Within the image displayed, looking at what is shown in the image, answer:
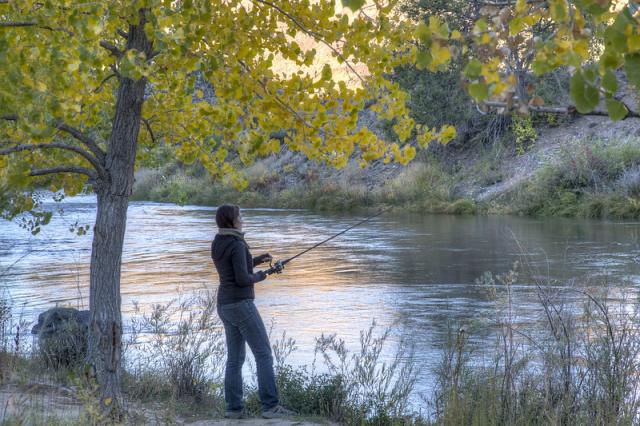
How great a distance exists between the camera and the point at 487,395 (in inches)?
255

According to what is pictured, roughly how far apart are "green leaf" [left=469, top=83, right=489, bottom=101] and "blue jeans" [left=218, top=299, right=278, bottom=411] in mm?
4887

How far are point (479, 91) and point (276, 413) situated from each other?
5.21 meters

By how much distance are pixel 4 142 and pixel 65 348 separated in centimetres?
331

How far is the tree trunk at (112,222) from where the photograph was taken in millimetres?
6734

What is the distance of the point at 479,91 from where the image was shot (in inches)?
112

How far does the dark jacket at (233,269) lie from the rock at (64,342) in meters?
2.22

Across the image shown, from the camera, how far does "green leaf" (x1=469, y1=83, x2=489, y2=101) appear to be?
2.83 metres

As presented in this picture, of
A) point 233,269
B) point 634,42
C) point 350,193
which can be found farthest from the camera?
point 350,193

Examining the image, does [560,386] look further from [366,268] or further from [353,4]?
Answer: [366,268]

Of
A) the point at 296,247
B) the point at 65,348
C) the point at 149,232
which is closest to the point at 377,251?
the point at 296,247

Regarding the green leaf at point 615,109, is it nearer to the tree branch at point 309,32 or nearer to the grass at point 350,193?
the tree branch at point 309,32

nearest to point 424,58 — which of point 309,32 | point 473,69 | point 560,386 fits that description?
point 473,69

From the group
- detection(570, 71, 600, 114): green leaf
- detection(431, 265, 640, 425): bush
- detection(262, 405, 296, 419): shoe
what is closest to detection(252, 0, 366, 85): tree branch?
detection(431, 265, 640, 425): bush

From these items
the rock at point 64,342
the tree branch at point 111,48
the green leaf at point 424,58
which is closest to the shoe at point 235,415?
the rock at point 64,342
